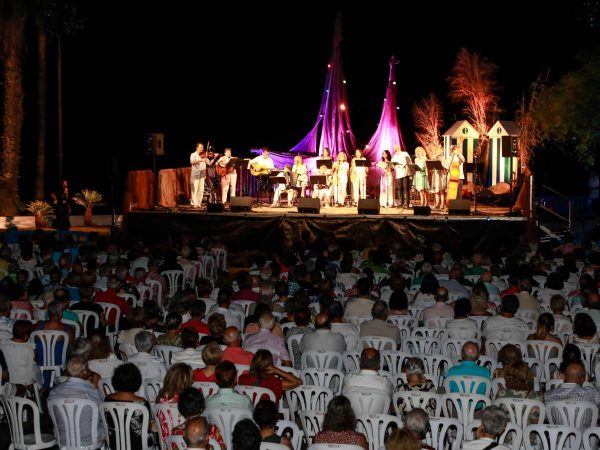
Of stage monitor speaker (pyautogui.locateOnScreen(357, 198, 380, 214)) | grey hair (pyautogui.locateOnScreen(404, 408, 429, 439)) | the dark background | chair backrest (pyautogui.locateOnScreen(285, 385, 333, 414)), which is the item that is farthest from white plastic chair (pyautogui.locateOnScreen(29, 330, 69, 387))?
the dark background

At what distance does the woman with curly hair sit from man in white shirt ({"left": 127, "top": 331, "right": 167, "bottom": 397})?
261cm

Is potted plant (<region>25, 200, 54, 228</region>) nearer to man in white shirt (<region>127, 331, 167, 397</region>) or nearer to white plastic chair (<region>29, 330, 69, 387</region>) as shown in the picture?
white plastic chair (<region>29, 330, 69, 387</region>)

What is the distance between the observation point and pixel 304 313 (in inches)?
449

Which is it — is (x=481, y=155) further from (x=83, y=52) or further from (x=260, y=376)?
(x=260, y=376)

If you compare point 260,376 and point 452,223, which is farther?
point 452,223

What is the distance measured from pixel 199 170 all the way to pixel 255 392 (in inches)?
677

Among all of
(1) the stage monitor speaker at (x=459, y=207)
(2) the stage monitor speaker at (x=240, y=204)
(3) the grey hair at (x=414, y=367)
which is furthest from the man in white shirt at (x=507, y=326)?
(2) the stage monitor speaker at (x=240, y=204)

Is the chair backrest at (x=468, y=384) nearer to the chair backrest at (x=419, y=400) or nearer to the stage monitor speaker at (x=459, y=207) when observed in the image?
the chair backrest at (x=419, y=400)

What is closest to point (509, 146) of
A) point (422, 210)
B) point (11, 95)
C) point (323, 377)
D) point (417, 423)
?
point (422, 210)

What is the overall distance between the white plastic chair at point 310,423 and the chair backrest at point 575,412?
190 centimetres

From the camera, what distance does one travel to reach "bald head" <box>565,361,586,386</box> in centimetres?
882

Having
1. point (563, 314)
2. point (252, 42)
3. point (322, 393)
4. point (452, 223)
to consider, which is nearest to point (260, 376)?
point (322, 393)

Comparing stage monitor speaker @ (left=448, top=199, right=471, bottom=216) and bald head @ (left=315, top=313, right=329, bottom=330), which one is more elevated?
stage monitor speaker @ (left=448, top=199, right=471, bottom=216)

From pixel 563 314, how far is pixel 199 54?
28108mm
